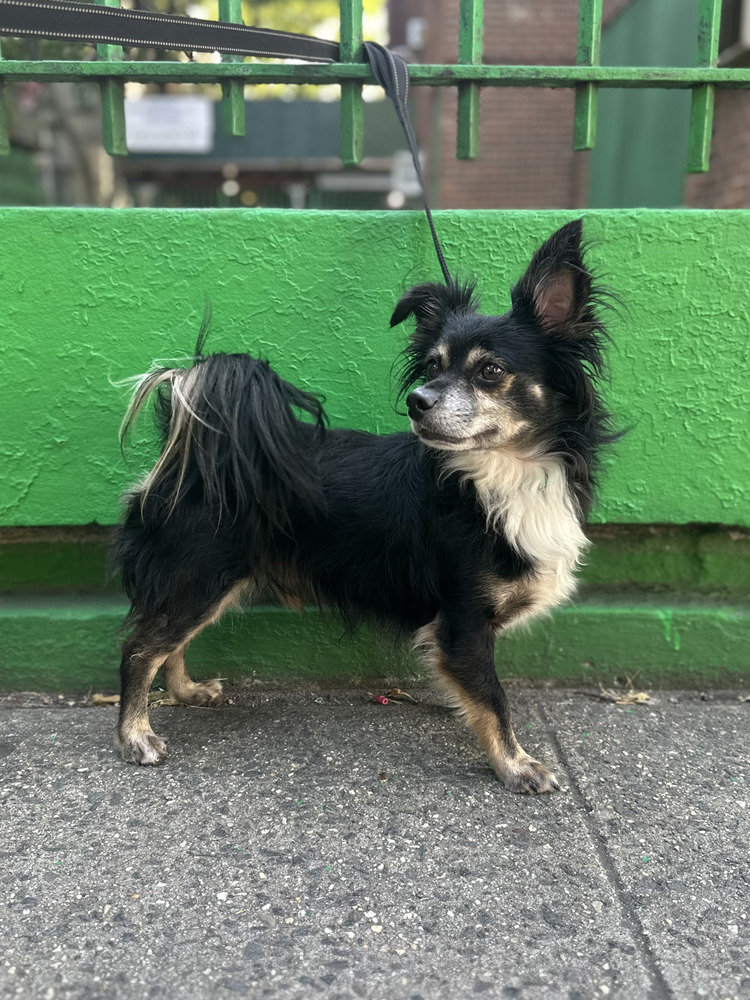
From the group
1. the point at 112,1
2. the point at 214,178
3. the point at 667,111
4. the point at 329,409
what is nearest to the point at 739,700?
the point at 329,409

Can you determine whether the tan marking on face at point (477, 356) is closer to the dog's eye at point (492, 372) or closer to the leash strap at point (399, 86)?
the dog's eye at point (492, 372)

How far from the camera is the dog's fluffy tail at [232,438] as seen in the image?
2.35m

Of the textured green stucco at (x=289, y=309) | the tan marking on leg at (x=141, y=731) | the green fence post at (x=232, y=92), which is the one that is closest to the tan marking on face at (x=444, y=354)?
the textured green stucco at (x=289, y=309)

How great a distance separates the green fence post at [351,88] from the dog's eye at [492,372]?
1215mm

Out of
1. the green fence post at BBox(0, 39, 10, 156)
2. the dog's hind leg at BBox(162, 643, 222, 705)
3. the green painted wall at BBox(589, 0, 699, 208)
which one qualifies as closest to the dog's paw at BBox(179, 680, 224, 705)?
the dog's hind leg at BBox(162, 643, 222, 705)

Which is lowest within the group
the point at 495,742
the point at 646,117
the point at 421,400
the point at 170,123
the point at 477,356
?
the point at 495,742

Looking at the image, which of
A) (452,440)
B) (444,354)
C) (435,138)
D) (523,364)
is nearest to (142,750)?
(452,440)

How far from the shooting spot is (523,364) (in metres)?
2.32

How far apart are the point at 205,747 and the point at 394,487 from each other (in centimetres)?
115

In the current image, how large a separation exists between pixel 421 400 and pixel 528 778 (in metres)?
1.27

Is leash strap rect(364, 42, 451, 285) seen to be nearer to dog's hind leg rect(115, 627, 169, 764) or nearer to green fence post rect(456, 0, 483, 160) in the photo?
green fence post rect(456, 0, 483, 160)

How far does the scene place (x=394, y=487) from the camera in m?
2.62

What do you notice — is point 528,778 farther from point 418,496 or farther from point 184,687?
point 184,687

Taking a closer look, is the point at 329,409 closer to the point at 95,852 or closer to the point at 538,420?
the point at 538,420
